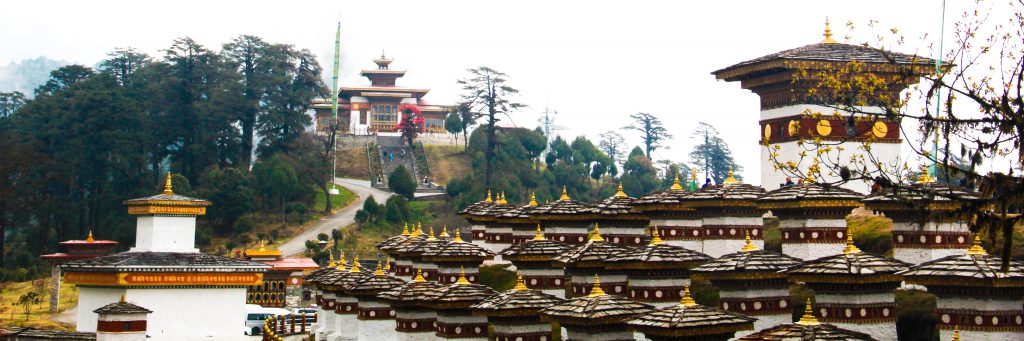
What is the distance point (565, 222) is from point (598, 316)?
10.5 m

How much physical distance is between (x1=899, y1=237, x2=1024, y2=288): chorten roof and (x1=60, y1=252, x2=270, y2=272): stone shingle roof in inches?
1159

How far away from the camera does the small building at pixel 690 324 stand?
19344 millimetres

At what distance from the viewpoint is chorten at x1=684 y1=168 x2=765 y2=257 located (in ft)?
90.6

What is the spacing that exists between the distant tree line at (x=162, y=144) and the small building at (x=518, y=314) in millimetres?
49738

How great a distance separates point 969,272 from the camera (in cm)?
1975

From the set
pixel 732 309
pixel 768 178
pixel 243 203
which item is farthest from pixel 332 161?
pixel 732 309

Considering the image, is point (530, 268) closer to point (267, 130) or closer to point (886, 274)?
point (886, 274)

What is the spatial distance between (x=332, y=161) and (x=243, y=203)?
20427 mm

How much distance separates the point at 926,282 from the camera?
66.3 ft

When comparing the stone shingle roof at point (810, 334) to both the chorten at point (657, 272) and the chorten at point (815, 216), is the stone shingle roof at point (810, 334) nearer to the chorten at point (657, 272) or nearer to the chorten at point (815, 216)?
the chorten at point (657, 272)

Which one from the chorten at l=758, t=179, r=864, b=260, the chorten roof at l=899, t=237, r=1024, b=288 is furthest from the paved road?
the chorten roof at l=899, t=237, r=1024, b=288

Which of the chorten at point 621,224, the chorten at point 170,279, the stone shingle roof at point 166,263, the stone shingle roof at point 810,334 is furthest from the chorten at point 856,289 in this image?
the chorten at point 170,279

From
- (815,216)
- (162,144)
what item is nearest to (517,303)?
(815,216)

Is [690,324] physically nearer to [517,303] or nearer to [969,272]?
[969,272]
